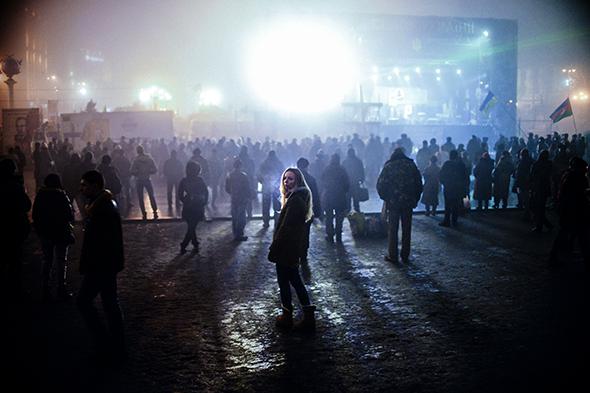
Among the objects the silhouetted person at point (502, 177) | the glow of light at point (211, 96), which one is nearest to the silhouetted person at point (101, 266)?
the silhouetted person at point (502, 177)

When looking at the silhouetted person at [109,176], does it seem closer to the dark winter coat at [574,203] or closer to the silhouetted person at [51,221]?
the silhouetted person at [51,221]

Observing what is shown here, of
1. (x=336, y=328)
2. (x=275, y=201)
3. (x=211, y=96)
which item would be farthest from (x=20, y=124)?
(x=211, y=96)

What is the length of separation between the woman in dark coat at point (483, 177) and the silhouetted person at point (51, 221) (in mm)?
11497

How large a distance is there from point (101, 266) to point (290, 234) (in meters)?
2.01

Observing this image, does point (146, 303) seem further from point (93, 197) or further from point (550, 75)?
point (550, 75)

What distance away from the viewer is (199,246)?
409 inches

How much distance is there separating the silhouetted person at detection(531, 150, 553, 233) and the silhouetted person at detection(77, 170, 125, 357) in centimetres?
1022

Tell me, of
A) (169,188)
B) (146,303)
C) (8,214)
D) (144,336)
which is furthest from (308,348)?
(169,188)

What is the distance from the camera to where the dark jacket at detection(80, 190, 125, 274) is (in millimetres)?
4781

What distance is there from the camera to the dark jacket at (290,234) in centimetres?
543

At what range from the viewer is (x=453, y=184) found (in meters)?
12.1

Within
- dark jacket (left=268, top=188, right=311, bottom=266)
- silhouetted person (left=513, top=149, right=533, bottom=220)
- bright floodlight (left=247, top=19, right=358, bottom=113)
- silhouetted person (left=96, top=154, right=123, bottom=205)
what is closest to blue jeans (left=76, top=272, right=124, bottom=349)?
dark jacket (left=268, top=188, right=311, bottom=266)

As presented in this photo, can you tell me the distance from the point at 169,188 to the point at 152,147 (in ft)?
28.5

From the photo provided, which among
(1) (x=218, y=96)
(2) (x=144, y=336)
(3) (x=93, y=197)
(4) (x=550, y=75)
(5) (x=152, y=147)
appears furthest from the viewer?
(1) (x=218, y=96)
